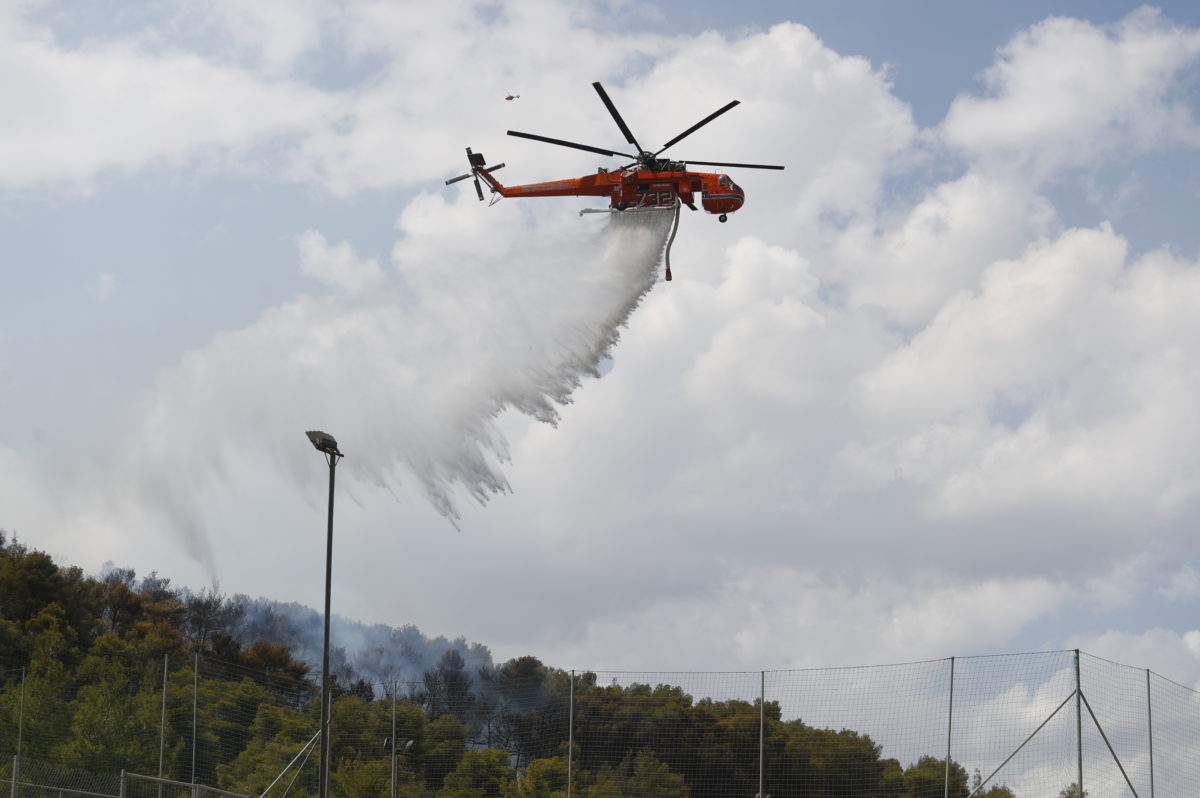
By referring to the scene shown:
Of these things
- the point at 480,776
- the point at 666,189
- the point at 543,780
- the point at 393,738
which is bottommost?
the point at 480,776

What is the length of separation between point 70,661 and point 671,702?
30.0 metres

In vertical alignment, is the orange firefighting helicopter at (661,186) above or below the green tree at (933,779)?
above

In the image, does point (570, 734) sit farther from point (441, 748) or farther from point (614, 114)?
point (614, 114)

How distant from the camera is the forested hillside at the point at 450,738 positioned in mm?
20906

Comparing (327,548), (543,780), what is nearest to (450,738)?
(543,780)

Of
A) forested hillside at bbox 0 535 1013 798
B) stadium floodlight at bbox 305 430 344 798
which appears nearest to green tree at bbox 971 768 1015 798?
forested hillside at bbox 0 535 1013 798

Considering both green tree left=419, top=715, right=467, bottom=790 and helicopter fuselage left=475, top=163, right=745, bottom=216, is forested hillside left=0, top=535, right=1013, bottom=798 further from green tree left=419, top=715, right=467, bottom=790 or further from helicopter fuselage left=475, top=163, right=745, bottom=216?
helicopter fuselage left=475, top=163, right=745, bottom=216

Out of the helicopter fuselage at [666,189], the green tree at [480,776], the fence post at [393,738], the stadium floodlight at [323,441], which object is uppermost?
the helicopter fuselage at [666,189]

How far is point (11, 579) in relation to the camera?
169ft

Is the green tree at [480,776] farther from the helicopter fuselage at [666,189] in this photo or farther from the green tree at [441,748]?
the helicopter fuselage at [666,189]

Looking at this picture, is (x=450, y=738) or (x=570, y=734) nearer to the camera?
(x=570, y=734)

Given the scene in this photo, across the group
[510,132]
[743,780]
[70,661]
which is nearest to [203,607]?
[70,661]

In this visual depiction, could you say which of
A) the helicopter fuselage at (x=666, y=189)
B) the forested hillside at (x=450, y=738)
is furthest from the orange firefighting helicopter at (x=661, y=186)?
the forested hillside at (x=450, y=738)

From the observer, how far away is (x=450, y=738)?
25.8m
